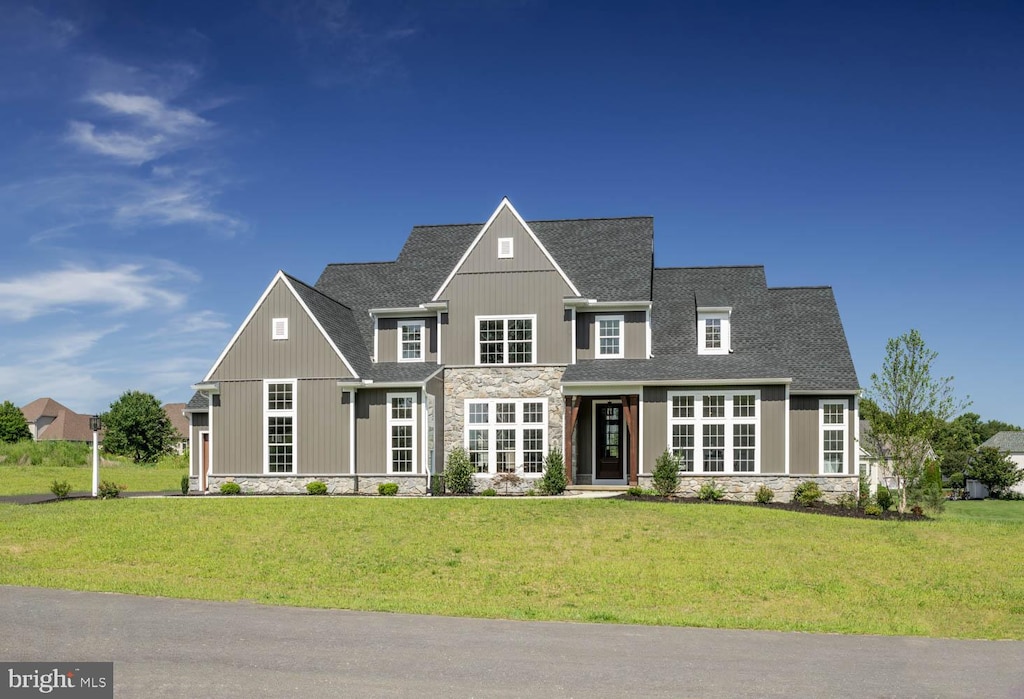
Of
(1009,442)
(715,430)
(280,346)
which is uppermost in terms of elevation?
(280,346)

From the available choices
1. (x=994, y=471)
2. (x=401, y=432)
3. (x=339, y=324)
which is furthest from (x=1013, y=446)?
(x=339, y=324)

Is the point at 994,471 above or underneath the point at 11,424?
underneath

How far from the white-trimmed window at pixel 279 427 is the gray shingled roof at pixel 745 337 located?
9.59 meters

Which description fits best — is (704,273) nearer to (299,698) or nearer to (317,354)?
(317,354)

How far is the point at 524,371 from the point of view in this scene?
32.3 metres

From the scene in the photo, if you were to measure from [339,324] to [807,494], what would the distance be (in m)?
17.0

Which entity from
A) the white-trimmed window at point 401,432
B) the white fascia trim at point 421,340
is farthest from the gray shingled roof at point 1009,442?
the white-trimmed window at point 401,432

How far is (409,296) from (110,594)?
21.6 metres

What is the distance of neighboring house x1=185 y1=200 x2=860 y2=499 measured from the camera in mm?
30719

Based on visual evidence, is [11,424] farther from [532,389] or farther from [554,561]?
[554,561]

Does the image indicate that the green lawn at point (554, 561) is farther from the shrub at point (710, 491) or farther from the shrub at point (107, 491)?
the shrub at point (107, 491)

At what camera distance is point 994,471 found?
234 ft

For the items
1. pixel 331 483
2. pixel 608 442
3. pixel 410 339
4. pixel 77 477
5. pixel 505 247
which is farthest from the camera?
pixel 77 477

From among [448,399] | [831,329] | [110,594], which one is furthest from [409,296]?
[110,594]
